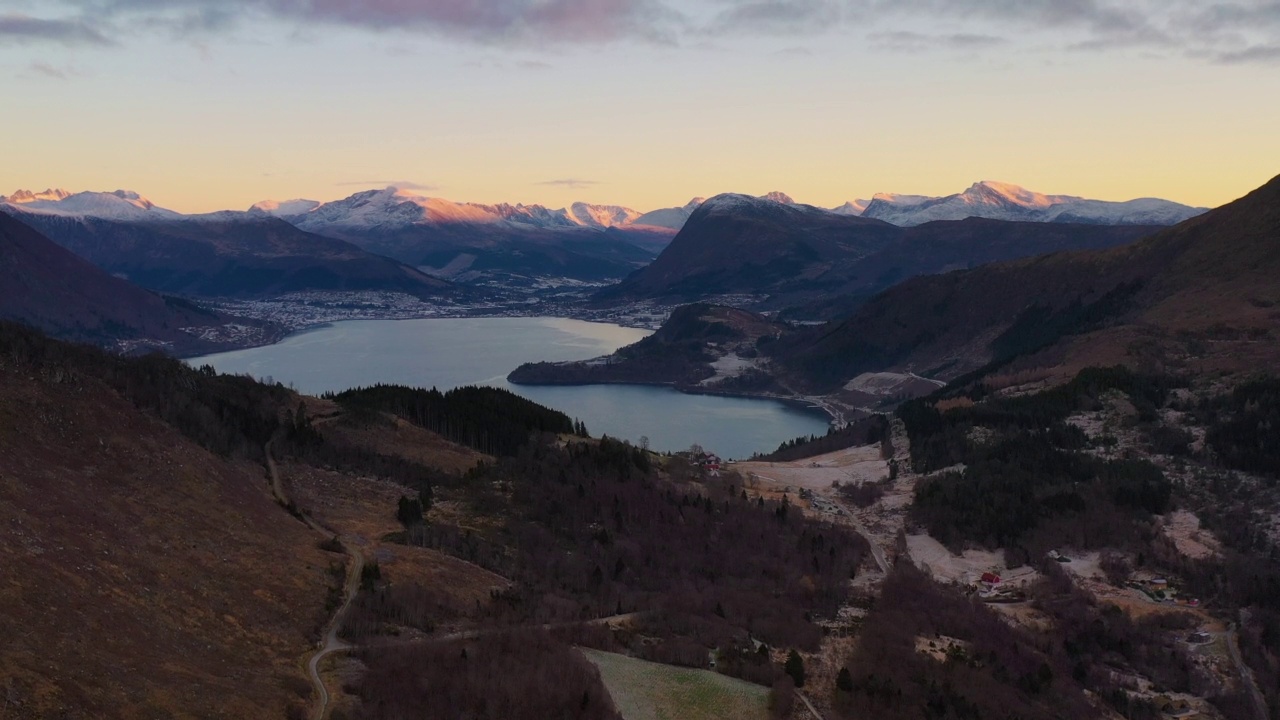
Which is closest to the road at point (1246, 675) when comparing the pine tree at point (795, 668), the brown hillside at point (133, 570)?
the pine tree at point (795, 668)

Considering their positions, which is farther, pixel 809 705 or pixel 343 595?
pixel 343 595

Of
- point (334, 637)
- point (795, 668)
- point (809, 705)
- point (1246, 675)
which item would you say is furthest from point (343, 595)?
point (1246, 675)

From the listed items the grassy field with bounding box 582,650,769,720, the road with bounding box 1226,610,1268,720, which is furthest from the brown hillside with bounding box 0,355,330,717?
the road with bounding box 1226,610,1268,720

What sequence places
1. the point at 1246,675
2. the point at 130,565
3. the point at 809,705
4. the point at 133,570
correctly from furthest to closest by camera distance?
the point at 1246,675, the point at 809,705, the point at 130,565, the point at 133,570

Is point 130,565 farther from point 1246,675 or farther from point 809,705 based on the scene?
point 1246,675

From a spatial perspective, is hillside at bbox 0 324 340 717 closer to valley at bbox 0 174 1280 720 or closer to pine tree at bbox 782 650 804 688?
valley at bbox 0 174 1280 720

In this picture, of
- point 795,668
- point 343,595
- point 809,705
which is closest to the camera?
point 809,705

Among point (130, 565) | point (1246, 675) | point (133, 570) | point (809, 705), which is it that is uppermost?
point (130, 565)
